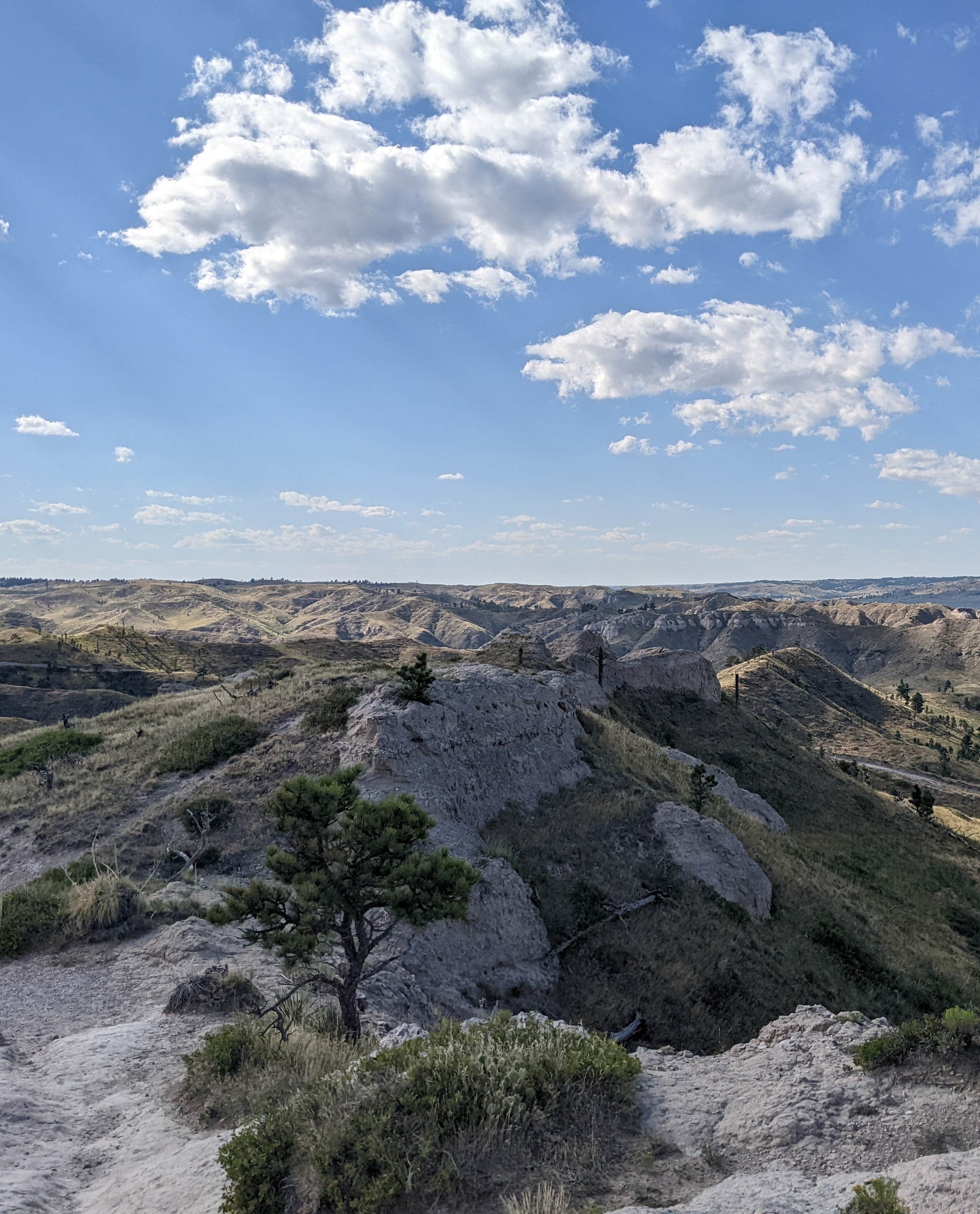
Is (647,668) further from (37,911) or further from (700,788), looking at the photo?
(37,911)

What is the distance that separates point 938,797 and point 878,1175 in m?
80.1

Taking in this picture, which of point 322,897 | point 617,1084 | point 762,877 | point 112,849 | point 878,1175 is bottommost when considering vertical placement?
point 762,877

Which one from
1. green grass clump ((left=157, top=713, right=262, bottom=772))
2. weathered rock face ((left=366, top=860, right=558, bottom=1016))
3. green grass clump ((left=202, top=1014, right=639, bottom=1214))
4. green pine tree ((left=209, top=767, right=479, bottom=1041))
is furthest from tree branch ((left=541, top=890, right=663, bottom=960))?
green grass clump ((left=157, top=713, right=262, bottom=772))

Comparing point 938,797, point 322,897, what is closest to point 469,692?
point 322,897

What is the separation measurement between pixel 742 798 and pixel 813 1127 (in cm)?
3550

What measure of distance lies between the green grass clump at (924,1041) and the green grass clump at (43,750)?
29.2m

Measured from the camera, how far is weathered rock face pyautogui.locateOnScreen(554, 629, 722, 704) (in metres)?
56.9

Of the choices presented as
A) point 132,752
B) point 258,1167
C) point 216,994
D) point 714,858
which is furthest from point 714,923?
point 132,752

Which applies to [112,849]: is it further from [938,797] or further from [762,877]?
[938,797]

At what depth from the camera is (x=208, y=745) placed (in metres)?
25.3

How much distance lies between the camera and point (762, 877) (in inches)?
968

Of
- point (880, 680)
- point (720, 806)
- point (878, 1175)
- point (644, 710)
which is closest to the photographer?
point (878, 1175)

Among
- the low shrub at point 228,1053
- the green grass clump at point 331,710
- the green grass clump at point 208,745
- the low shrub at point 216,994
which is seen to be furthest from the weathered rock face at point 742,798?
the low shrub at point 228,1053

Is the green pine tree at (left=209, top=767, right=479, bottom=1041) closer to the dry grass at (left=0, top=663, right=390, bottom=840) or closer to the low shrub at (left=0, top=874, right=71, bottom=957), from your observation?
the low shrub at (left=0, top=874, right=71, bottom=957)
